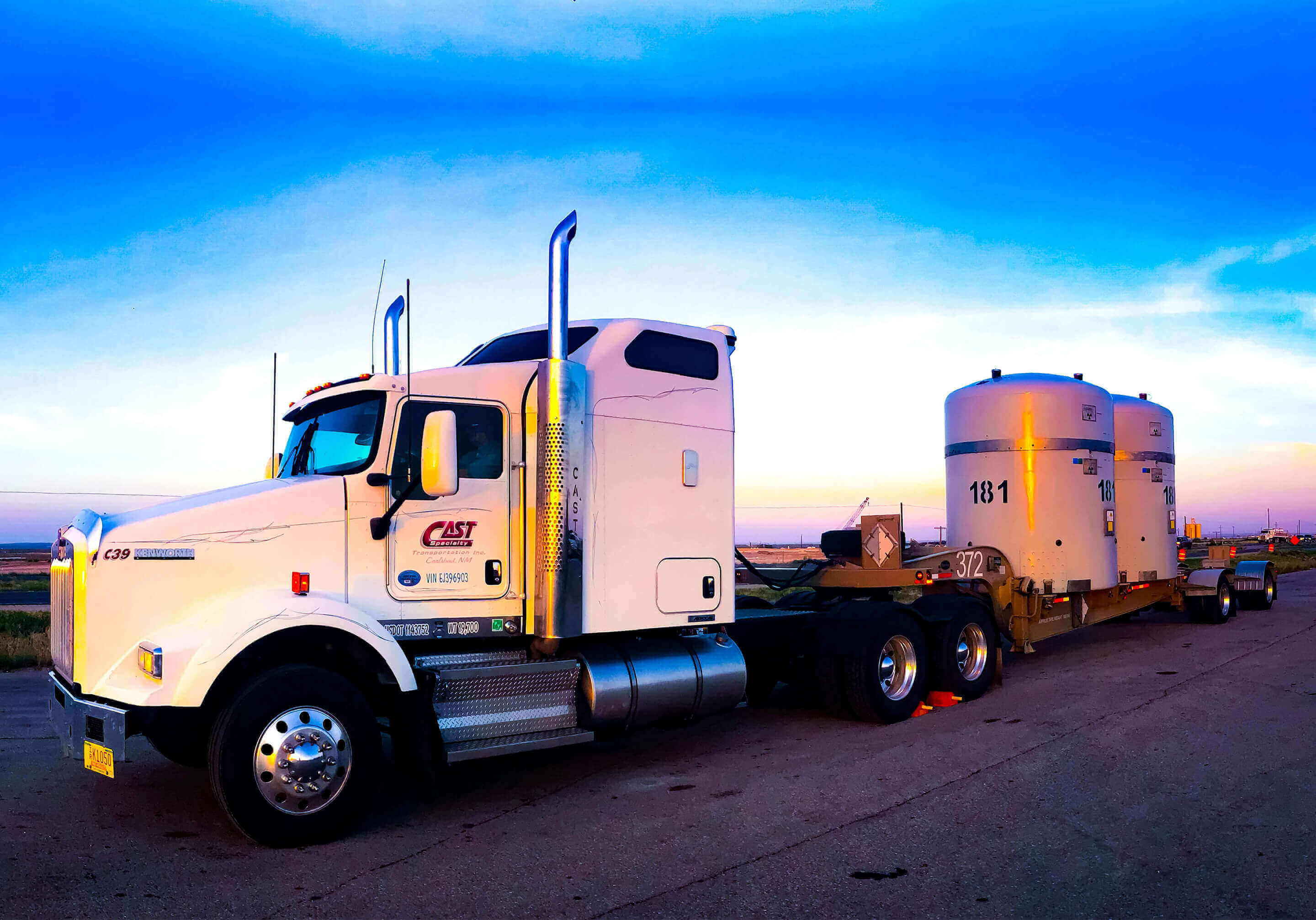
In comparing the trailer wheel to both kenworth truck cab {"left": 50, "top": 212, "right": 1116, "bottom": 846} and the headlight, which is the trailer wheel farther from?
the headlight

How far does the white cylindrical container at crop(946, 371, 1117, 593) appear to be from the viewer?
1316 centimetres

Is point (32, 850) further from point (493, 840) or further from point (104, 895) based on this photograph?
point (493, 840)

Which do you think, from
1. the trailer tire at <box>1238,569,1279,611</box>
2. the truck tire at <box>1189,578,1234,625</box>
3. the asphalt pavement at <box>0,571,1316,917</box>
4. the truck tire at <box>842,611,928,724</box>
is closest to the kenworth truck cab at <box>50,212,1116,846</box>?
the truck tire at <box>842,611,928,724</box>

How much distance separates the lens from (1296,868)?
514cm

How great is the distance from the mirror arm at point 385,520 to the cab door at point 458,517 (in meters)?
0.03

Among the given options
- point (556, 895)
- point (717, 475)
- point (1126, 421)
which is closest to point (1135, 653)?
point (1126, 421)

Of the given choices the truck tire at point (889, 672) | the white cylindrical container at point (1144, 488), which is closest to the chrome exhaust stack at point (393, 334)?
the truck tire at point (889, 672)

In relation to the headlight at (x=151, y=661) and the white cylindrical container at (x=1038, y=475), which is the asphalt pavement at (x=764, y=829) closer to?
the headlight at (x=151, y=661)

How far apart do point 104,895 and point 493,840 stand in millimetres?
2004

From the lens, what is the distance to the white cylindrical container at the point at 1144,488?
1596 cm

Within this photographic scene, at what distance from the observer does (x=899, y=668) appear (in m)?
9.92

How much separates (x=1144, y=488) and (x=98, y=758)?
50.1ft

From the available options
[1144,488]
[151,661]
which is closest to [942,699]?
[151,661]

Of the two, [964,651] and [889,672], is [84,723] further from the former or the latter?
[964,651]
